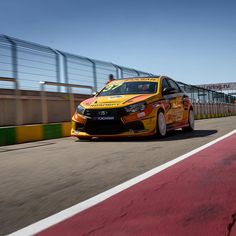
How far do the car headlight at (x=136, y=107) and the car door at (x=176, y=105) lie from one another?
62.7 inches

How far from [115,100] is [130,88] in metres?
1.04

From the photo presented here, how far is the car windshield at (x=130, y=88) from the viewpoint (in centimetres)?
1031

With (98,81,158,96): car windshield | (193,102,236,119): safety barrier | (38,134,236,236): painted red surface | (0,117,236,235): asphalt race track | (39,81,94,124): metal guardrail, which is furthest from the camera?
(193,102,236,119): safety barrier

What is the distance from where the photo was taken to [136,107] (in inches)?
367

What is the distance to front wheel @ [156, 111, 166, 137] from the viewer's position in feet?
31.8

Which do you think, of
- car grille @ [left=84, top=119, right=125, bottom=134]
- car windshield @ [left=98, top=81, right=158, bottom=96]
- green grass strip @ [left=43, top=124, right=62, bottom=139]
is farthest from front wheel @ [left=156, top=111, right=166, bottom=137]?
green grass strip @ [left=43, top=124, right=62, bottom=139]

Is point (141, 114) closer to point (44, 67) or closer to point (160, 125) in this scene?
point (160, 125)

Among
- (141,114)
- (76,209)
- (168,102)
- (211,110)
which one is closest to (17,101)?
(141,114)

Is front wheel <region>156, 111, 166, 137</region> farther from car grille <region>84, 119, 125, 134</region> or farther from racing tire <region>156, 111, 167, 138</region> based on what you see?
car grille <region>84, 119, 125, 134</region>

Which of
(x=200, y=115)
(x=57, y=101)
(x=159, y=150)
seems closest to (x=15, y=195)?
(x=159, y=150)

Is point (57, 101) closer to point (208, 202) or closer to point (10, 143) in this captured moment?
point (10, 143)

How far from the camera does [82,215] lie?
→ 3.25 metres

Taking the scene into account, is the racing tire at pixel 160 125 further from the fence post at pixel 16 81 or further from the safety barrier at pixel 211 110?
the safety barrier at pixel 211 110

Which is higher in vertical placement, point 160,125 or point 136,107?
point 136,107
